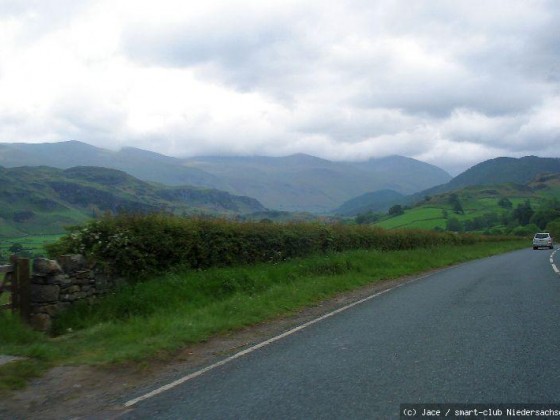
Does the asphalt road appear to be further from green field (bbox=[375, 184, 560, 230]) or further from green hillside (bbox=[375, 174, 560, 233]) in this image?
green hillside (bbox=[375, 174, 560, 233])

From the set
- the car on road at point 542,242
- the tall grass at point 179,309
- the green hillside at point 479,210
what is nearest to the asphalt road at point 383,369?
the tall grass at point 179,309

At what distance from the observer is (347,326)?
409 inches

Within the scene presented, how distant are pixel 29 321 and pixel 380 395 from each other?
26.7 ft

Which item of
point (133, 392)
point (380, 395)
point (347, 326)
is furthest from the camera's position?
point (347, 326)

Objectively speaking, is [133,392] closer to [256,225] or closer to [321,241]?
[256,225]

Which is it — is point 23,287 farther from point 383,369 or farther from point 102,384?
point 383,369

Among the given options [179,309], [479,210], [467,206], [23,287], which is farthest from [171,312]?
[467,206]

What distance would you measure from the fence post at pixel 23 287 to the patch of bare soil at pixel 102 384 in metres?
3.83

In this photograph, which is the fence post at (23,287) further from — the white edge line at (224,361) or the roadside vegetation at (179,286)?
the white edge line at (224,361)

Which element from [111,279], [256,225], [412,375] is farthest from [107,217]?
[412,375]

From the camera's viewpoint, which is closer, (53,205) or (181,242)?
(181,242)

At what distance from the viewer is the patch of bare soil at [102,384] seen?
6.03 meters

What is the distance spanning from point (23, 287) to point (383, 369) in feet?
25.4

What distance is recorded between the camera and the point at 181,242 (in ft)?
49.1
